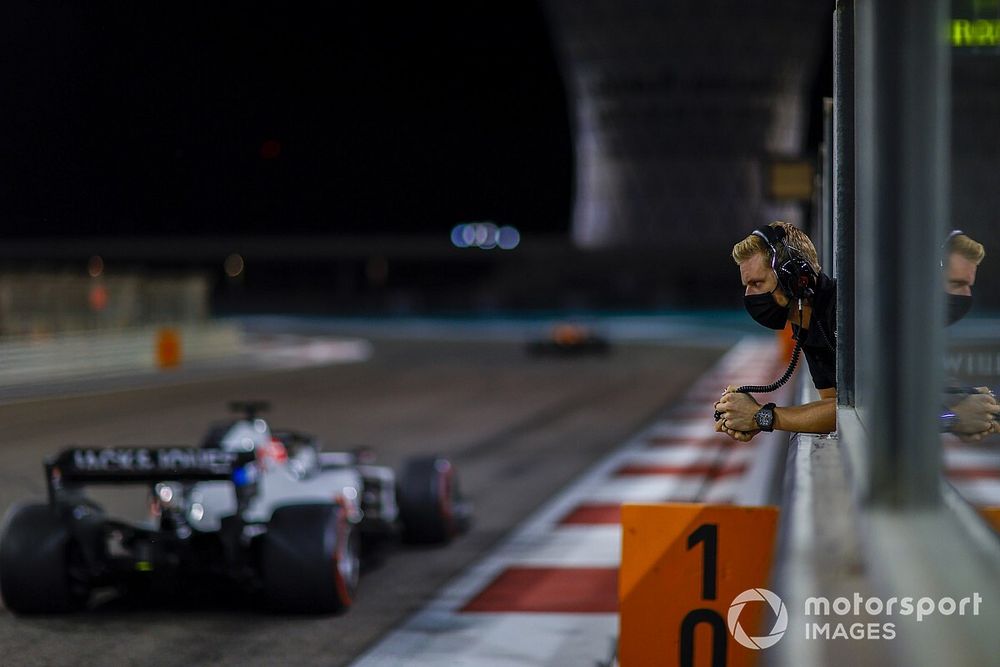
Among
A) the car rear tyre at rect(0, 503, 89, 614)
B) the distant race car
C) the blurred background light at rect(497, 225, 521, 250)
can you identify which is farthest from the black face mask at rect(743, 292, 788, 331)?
the blurred background light at rect(497, 225, 521, 250)

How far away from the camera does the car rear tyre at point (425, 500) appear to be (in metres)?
8.29

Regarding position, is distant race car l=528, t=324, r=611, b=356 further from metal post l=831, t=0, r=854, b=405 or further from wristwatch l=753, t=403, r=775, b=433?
wristwatch l=753, t=403, r=775, b=433

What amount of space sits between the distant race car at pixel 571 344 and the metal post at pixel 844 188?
28218mm

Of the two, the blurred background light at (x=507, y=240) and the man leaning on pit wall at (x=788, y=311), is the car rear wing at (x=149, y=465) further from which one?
the blurred background light at (x=507, y=240)

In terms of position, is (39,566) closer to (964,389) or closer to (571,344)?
(964,389)

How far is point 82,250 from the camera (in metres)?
74.4

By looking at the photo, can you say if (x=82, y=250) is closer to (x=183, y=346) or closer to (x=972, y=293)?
(x=183, y=346)

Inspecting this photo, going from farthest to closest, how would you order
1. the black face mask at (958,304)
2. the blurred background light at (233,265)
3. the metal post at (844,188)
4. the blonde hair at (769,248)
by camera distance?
the blurred background light at (233,265) < the metal post at (844,188) < the black face mask at (958,304) < the blonde hair at (769,248)

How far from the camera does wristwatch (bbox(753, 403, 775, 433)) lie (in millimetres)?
3148

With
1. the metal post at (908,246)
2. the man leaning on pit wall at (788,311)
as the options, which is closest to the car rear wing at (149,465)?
the man leaning on pit wall at (788,311)

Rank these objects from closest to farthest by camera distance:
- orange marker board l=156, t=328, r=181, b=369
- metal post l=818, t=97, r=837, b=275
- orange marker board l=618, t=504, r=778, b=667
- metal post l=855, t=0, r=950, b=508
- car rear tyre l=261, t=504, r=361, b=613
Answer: metal post l=855, t=0, r=950, b=508, orange marker board l=618, t=504, r=778, b=667, metal post l=818, t=97, r=837, b=275, car rear tyre l=261, t=504, r=361, b=613, orange marker board l=156, t=328, r=181, b=369

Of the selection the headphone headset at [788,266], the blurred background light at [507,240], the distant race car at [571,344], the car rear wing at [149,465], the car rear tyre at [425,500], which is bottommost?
the distant race car at [571,344]

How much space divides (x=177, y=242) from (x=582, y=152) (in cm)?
2459

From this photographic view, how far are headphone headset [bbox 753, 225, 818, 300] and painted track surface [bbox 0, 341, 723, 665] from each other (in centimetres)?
324
